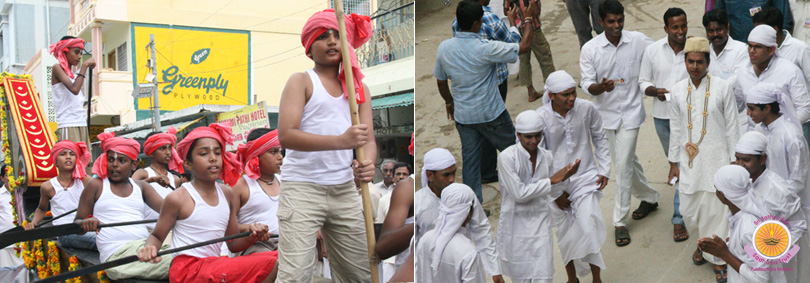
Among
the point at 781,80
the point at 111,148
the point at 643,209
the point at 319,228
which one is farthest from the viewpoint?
the point at 111,148

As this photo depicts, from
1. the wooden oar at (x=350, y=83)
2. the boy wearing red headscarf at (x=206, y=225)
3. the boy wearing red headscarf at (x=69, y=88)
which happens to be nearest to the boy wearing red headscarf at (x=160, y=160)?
the boy wearing red headscarf at (x=69, y=88)

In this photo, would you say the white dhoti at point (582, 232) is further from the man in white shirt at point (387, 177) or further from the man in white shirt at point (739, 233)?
the man in white shirt at point (387, 177)

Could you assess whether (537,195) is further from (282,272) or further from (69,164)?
(69,164)

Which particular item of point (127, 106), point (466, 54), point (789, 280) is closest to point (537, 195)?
point (466, 54)

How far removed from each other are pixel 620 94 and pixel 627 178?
1.49ft

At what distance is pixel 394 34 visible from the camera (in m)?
3.93

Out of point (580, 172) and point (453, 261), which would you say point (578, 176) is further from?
point (453, 261)

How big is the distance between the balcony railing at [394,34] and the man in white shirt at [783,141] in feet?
5.24

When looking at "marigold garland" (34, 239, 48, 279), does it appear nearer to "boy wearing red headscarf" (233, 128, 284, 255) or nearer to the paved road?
"boy wearing red headscarf" (233, 128, 284, 255)

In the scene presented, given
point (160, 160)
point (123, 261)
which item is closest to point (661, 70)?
point (123, 261)

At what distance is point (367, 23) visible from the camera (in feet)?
9.19

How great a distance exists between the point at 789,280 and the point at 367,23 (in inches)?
85.9

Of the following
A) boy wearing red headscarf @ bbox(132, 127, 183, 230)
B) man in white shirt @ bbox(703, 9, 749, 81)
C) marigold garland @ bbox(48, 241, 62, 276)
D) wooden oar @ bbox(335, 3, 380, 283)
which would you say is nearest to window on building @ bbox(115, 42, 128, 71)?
marigold garland @ bbox(48, 241, 62, 276)

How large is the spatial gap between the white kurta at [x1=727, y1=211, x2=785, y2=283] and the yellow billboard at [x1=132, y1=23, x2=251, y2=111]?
14.3 meters
